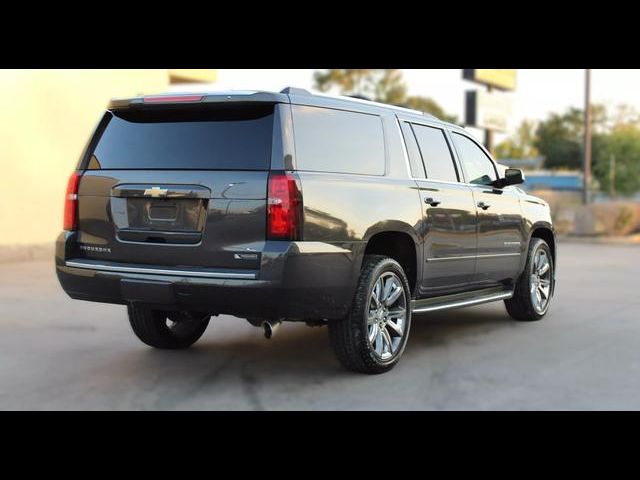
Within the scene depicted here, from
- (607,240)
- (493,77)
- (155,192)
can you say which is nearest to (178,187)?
(155,192)

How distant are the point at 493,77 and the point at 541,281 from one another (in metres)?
17.2

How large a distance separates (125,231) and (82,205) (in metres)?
0.48

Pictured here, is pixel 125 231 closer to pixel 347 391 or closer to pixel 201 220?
pixel 201 220

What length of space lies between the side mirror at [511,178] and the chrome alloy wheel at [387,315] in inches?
89.4

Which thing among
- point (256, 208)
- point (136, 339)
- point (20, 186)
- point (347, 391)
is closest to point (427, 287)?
point (347, 391)

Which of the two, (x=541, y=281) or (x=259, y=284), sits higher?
(x=259, y=284)

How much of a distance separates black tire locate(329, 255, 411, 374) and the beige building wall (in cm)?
1066

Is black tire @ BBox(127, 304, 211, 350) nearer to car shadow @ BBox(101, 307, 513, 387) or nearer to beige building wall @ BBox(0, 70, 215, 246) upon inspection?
car shadow @ BBox(101, 307, 513, 387)

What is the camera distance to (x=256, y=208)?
544 cm

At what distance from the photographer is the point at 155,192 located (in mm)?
5730

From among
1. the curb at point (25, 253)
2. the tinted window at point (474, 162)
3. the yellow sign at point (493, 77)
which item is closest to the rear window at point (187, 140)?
the tinted window at point (474, 162)

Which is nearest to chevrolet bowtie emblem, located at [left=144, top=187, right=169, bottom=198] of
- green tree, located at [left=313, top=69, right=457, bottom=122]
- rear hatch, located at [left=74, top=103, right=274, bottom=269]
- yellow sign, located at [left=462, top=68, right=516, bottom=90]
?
rear hatch, located at [left=74, top=103, right=274, bottom=269]

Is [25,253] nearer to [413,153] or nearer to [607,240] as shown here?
[413,153]

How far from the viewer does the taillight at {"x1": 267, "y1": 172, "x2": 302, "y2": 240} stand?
5414 millimetres
